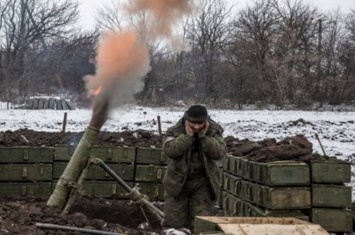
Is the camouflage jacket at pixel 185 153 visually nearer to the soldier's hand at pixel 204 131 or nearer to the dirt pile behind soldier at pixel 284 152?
the soldier's hand at pixel 204 131

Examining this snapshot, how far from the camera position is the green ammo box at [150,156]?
1198 cm

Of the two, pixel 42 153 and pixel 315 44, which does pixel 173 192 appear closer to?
pixel 42 153

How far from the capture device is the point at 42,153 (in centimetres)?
1177

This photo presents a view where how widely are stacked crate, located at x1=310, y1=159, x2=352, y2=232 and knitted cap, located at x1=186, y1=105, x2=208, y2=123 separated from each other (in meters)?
2.62

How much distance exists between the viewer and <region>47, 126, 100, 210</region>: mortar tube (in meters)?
8.58

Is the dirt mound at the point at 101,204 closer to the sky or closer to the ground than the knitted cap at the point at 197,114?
closer to the ground

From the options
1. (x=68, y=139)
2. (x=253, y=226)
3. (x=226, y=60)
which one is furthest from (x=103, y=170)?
(x=226, y=60)

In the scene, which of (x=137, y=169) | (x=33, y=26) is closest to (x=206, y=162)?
(x=137, y=169)

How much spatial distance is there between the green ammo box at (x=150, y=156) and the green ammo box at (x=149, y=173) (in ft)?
0.30

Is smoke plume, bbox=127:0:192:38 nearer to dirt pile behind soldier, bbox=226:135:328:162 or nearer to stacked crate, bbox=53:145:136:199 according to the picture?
dirt pile behind soldier, bbox=226:135:328:162

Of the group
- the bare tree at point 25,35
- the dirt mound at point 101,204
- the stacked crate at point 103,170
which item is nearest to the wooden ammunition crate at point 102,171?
the stacked crate at point 103,170

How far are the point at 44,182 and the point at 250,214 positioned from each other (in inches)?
164

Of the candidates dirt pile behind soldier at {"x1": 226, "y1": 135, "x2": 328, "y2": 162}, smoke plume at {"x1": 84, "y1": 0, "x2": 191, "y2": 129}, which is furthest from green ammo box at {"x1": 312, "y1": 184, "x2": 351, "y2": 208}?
smoke plume at {"x1": 84, "y1": 0, "x2": 191, "y2": 129}

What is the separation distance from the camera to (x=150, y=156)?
1201 cm
